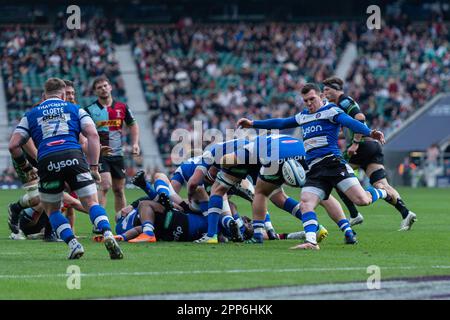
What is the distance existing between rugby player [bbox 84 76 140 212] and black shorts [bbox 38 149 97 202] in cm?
536

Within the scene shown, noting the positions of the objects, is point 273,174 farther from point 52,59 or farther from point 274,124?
point 52,59

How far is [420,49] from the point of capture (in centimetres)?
4647

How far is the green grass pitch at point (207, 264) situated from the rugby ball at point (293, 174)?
80cm

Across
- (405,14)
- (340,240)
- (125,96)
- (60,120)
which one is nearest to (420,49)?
(405,14)

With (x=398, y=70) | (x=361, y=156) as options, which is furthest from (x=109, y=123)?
(x=398, y=70)

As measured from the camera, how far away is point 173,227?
1432cm

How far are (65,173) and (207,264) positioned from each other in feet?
6.22

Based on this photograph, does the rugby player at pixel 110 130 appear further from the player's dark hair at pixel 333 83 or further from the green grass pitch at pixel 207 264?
the player's dark hair at pixel 333 83

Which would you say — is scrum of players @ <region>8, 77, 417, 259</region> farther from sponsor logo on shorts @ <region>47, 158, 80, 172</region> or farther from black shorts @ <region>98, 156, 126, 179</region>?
black shorts @ <region>98, 156, 126, 179</region>

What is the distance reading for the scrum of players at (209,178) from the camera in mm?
11758

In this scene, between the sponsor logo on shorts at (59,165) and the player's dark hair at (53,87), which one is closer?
the sponsor logo on shorts at (59,165)

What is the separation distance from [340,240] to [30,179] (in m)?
4.22

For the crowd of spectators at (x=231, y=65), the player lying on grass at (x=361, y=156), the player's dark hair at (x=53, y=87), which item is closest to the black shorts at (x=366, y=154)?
the player lying on grass at (x=361, y=156)

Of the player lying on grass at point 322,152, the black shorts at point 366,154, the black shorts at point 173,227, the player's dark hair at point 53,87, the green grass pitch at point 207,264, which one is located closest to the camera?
the green grass pitch at point 207,264
